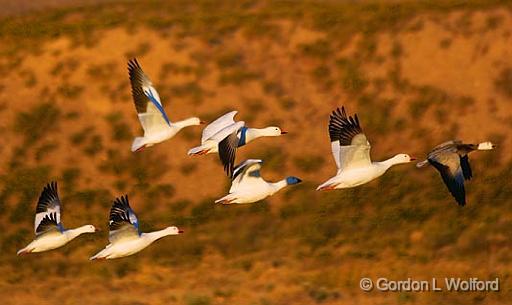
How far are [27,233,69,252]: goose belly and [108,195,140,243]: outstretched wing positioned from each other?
2.06 meters

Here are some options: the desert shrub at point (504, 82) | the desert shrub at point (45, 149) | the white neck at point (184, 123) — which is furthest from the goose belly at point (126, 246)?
the desert shrub at point (504, 82)

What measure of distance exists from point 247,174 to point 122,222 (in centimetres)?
308

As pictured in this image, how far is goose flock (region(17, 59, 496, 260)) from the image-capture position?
68562 millimetres

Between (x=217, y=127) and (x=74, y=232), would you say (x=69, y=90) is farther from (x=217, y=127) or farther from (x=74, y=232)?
(x=217, y=127)

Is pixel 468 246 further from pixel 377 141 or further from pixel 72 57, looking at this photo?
pixel 72 57

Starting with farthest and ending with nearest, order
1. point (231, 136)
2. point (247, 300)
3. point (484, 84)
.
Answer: point (484, 84) < point (247, 300) < point (231, 136)

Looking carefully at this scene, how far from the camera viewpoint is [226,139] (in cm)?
6962

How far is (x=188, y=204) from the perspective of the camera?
80.4m

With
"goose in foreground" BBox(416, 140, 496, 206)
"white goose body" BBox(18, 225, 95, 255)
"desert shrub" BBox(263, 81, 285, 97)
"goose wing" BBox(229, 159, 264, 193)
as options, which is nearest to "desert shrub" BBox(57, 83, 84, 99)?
"desert shrub" BBox(263, 81, 285, 97)

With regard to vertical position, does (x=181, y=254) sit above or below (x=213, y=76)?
below

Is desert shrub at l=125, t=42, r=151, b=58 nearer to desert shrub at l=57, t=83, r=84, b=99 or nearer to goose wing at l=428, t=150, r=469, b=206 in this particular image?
desert shrub at l=57, t=83, r=84, b=99

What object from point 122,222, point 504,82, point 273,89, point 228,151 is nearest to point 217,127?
point 228,151

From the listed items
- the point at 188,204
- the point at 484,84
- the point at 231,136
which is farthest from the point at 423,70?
the point at 231,136

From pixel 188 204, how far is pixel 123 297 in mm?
3917
